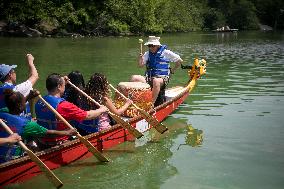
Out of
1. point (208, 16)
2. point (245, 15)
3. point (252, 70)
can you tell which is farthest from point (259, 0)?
point (252, 70)

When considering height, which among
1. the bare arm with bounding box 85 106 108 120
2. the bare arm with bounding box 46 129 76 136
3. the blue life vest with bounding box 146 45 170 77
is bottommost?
the bare arm with bounding box 46 129 76 136

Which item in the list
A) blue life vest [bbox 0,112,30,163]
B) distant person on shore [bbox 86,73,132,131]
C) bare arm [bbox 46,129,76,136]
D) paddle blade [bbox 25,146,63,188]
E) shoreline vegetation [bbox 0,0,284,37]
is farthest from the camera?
shoreline vegetation [bbox 0,0,284,37]

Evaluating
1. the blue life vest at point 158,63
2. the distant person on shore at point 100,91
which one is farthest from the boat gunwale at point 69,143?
the blue life vest at point 158,63

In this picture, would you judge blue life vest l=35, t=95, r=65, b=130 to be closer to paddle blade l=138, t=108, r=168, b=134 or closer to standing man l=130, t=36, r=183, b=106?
paddle blade l=138, t=108, r=168, b=134

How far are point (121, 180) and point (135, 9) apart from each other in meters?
51.4

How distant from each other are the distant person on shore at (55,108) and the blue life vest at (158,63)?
13.0 feet

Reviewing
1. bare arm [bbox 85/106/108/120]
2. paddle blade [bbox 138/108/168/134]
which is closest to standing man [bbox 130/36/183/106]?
paddle blade [bbox 138/108/168/134]

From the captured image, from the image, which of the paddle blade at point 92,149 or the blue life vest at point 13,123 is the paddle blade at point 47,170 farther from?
the paddle blade at point 92,149

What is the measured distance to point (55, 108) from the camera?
22.5ft

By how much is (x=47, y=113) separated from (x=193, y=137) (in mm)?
3753

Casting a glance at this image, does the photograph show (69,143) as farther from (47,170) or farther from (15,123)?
(15,123)

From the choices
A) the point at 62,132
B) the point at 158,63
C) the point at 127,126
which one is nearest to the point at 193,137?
the point at 127,126

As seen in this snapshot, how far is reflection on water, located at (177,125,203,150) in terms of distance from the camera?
29.6 ft

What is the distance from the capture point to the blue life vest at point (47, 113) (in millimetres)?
6857
